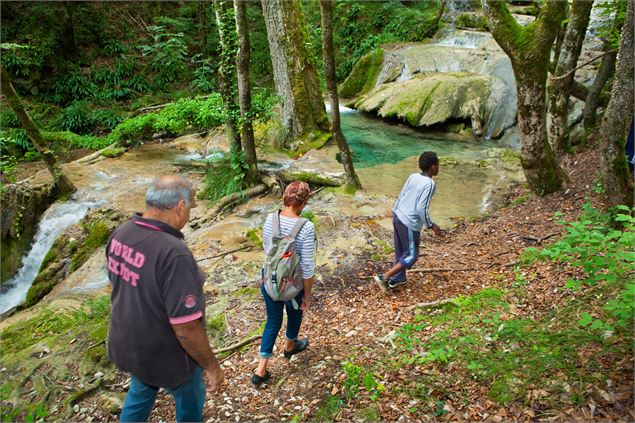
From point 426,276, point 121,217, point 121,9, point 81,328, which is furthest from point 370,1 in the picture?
point 81,328

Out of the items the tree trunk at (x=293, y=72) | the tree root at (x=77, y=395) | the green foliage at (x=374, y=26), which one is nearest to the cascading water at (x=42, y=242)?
the tree trunk at (x=293, y=72)

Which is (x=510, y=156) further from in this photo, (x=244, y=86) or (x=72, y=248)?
(x=72, y=248)

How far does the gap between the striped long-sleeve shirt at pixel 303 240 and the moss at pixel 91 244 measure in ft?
20.6

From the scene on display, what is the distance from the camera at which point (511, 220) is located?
675 cm

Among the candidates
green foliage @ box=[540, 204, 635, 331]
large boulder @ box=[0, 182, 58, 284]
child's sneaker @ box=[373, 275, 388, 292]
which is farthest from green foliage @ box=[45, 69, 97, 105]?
green foliage @ box=[540, 204, 635, 331]

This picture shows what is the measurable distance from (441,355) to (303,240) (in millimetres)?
1538

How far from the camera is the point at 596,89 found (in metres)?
9.38

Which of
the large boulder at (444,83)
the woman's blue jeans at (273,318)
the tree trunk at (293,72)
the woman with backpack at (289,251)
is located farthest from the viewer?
the large boulder at (444,83)

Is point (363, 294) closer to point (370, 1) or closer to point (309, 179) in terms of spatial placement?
point (309, 179)

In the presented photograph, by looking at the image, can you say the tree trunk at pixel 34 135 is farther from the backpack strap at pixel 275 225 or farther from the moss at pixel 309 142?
the backpack strap at pixel 275 225

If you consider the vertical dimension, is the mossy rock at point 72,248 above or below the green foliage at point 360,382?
below

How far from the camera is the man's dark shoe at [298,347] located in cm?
408

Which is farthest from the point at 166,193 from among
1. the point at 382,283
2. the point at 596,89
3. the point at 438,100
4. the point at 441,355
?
the point at 438,100

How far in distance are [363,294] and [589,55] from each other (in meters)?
13.0
